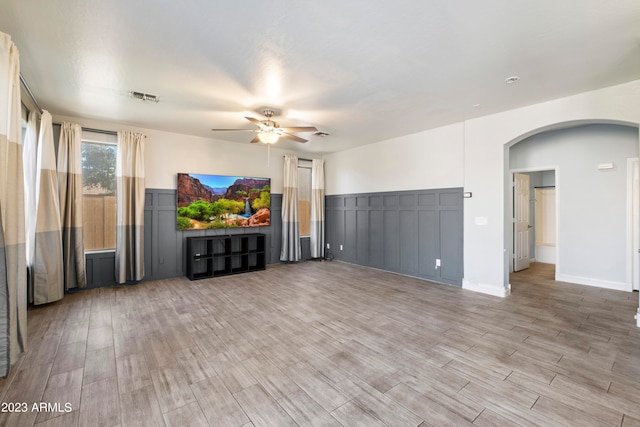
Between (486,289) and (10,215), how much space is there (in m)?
6.18

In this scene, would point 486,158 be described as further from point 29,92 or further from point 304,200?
point 29,92

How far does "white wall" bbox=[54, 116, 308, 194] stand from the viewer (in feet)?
18.1

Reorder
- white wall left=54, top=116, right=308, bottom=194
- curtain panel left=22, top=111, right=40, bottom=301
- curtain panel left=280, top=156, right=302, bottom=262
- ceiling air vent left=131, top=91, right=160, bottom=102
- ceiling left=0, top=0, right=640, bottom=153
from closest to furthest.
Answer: ceiling left=0, top=0, right=640, bottom=153, ceiling air vent left=131, top=91, right=160, bottom=102, curtain panel left=22, top=111, right=40, bottom=301, white wall left=54, top=116, right=308, bottom=194, curtain panel left=280, top=156, right=302, bottom=262

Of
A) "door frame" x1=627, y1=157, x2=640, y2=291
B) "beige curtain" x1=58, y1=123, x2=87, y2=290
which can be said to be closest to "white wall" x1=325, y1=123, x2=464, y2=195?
"door frame" x1=627, y1=157, x2=640, y2=291

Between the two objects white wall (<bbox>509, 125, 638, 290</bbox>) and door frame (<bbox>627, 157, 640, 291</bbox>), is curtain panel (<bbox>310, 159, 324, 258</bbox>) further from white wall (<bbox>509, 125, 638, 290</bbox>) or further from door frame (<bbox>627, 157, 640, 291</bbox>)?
door frame (<bbox>627, 157, 640, 291</bbox>)

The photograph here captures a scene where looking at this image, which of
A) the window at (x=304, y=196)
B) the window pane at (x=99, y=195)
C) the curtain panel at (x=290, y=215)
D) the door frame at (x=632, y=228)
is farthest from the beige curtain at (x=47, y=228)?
the door frame at (x=632, y=228)

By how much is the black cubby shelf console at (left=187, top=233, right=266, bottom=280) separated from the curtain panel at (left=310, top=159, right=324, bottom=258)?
1704 mm

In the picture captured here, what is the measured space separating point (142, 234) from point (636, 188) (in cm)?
883

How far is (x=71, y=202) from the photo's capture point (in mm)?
4590

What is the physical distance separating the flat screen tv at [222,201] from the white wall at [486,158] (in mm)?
3233

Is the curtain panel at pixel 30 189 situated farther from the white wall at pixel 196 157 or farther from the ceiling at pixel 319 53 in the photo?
the white wall at pixel 196 157

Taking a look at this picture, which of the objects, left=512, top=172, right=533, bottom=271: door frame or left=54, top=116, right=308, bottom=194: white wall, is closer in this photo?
left=54, top=116, right=308, bottom=194: white wall

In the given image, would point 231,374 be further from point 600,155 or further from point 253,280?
point 600,155

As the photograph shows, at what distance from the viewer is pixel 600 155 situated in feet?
16.2
